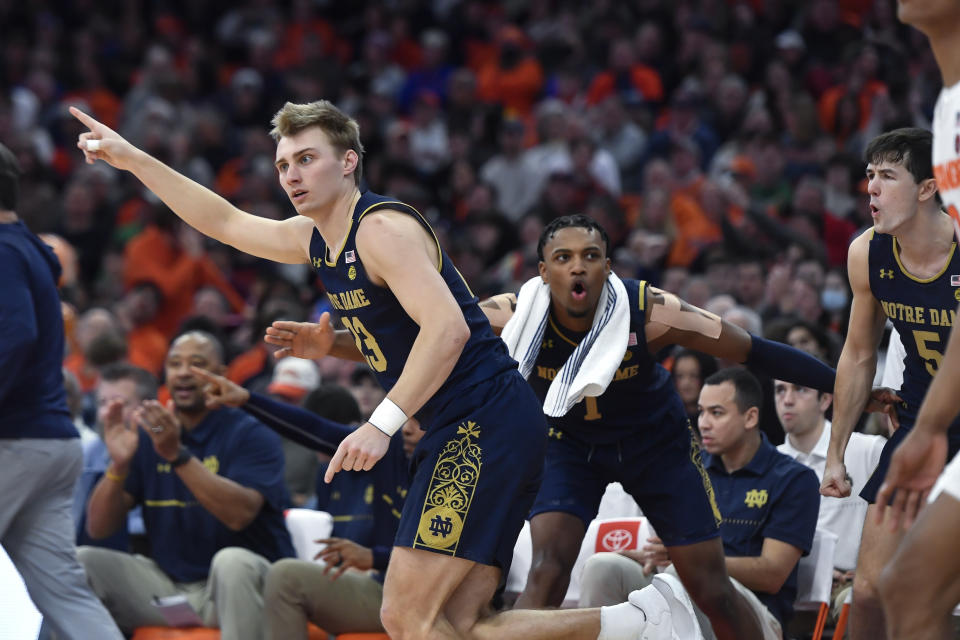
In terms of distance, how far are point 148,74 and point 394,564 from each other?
1125cm

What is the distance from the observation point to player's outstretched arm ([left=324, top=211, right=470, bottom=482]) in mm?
4082

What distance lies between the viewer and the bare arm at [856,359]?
5.03 meters

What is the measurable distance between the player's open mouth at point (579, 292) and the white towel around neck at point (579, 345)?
77mm

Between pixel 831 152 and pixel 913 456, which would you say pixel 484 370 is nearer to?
pixel 913 456

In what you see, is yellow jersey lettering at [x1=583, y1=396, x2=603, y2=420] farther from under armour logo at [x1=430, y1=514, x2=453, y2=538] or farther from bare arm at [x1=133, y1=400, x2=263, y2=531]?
bare arm at [x1=133, y1=400, x2=263, y2=531]

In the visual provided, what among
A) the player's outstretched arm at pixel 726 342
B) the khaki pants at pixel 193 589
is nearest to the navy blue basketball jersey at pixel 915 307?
the player's outstretched arm at pixel 726 342

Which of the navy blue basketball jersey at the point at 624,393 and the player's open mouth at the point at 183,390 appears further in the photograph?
the player's open mouth at the point at 183,390

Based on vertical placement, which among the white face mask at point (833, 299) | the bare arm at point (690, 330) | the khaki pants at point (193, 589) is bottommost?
the khaki pants at point (193, 589)

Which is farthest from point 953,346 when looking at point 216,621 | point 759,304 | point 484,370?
point 759,304

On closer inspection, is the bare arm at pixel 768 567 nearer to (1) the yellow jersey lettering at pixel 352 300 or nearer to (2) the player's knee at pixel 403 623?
(2) the player's knee at pixel 403 623

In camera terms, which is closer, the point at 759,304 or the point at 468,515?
the point at 468,515

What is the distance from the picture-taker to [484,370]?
4512mm

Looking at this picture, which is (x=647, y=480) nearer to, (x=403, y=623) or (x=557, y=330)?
(x=557, y=330)

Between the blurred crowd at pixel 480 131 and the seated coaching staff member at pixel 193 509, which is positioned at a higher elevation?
the blurred crowd at pixel 480 131
